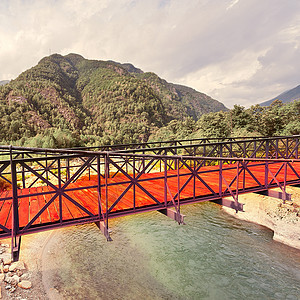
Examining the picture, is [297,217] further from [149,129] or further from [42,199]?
[149,129]

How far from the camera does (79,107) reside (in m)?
69.7

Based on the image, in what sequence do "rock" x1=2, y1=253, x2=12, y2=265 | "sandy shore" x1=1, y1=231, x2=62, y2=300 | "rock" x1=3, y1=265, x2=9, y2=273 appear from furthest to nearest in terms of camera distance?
"rock" x1=2, y1=253, x2=12, y2=265 < "rock" x1=3, y1=265, x2=9, y2=273 < "sandy shore" x1=1, y1=231, x2=62, y2=300

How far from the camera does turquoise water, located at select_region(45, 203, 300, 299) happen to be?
8.18 meters

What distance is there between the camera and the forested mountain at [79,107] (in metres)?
46.2

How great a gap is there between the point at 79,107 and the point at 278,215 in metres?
66.3

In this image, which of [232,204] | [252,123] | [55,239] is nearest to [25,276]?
[55,239]

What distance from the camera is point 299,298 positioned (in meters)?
7.77

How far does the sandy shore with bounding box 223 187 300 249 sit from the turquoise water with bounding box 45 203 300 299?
48cm

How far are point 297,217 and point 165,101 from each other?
94.3m

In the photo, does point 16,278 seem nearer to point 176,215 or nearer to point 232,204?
point 176,215

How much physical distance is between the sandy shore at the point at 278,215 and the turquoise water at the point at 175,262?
1.59 ft

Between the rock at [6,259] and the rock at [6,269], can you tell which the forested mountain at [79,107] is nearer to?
the rock at [6,259]

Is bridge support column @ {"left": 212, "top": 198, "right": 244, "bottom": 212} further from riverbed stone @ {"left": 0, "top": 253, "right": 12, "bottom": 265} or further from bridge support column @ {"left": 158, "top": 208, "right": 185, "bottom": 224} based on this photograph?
riverbed stone @ {"left": 0, "top": 253, "right": 12, "bottom": 265}

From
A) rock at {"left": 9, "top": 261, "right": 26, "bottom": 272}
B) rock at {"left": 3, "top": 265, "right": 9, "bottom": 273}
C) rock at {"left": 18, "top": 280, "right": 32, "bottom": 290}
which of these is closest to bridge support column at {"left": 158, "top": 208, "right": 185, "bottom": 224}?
rock at {"left": 18, "top": 280, "right": 32, "bottom": 290}
